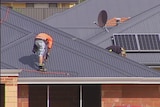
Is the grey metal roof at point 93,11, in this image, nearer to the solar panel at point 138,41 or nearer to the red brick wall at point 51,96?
the solar panel at point 138,41

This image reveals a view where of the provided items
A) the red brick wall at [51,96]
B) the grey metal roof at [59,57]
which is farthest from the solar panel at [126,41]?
the red brick wall at [51,96]

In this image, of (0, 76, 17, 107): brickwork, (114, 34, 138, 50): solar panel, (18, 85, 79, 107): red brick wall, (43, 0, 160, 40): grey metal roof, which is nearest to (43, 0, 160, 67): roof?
(43, 0, 160, 40): grey metal roof

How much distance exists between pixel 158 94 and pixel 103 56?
1976 millimetres

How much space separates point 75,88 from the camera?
22.5 meters

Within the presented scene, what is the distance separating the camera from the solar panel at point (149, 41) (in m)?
30.7

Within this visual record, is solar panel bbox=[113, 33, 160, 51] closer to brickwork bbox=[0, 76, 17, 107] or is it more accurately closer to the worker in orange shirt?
the worker in orange shirt

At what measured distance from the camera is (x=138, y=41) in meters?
31.5

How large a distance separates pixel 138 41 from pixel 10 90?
1135 cm

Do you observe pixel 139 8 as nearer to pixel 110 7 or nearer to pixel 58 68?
pixel 110 7

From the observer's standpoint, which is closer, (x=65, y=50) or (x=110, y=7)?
(x=65, y=50)

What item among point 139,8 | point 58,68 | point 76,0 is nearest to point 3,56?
point 58,68

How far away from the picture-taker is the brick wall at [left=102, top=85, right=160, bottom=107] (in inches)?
885

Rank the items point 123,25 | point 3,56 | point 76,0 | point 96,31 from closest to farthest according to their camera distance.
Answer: point 3,56 → point 123,25 → point 96,31 → point 76,0

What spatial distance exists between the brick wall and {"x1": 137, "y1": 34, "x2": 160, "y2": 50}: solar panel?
7.93 m
